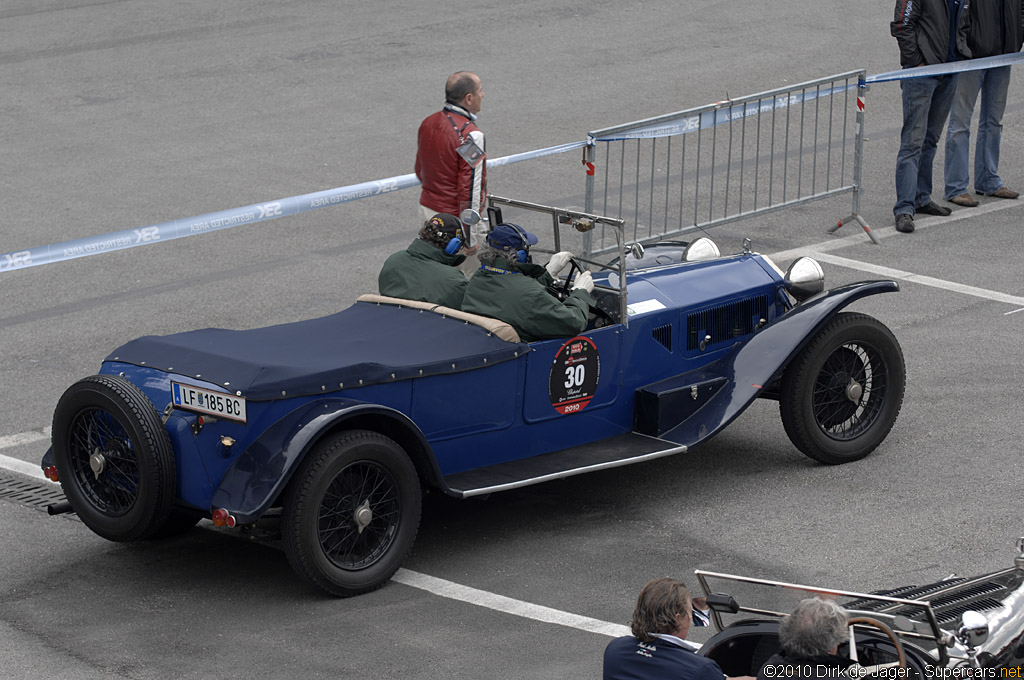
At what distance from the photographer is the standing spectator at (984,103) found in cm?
1276

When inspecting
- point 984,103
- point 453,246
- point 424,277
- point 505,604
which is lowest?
point 505,604

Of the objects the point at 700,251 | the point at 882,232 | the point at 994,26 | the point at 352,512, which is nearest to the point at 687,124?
the point at 882,232

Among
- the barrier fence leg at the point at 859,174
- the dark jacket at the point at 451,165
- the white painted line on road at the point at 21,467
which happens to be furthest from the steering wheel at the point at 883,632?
the barrier fence leg at the point at 859,174

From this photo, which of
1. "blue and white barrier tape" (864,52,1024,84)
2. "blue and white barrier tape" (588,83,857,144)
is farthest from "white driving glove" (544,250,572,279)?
"blue and white barrier tape" (864,52,1024,84)

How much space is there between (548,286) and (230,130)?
8394mm

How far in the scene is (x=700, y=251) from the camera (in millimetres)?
8805

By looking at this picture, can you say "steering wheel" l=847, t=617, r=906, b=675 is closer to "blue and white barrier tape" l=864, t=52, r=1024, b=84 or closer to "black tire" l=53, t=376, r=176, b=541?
"black tire" l=53, t=376, r=176, b=541

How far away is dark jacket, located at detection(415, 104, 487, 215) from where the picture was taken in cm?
955

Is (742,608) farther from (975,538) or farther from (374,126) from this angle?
(374,126)

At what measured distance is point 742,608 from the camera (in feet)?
17.3

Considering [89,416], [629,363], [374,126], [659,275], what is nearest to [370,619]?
[89,416]

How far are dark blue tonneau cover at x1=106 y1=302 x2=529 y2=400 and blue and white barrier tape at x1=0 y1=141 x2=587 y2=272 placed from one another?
2.98 meters

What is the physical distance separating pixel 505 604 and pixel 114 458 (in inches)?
75.7

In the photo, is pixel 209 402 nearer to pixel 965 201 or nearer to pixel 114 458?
pixel 114 458
